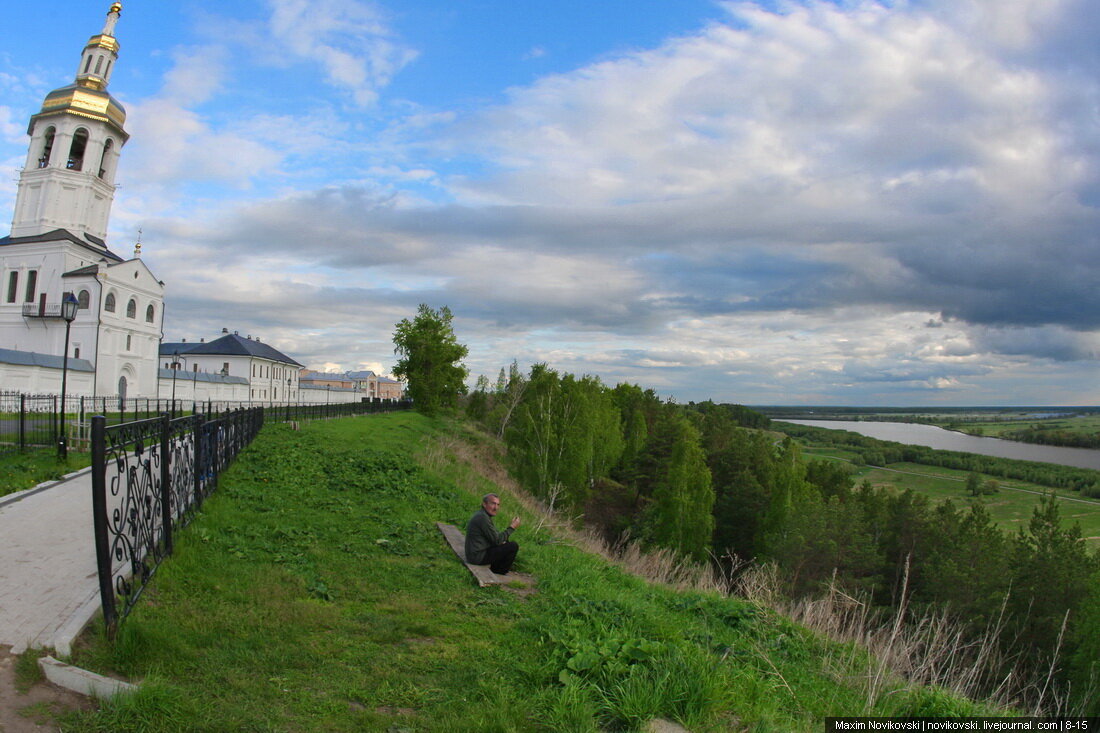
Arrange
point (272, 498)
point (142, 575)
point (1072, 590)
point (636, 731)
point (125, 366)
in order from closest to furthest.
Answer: point (636, 731), point (142, 575), point (272, 498), point (1072, 590), point (125, 366)

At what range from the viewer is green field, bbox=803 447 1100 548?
6694 cm

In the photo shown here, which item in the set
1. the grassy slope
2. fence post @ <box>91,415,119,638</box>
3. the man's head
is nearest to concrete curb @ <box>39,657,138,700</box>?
the grassy slope

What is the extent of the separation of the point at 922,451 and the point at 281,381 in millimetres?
101028

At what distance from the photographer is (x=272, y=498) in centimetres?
966

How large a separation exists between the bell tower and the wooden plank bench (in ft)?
169

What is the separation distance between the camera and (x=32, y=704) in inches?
141

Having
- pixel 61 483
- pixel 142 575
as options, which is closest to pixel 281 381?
pixel 61 483

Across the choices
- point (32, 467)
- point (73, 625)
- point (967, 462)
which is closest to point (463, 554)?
point (73, 625)

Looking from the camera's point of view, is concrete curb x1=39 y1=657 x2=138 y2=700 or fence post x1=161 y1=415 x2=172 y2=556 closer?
concrete curb x1=39 y1=657 x2=138 y2=700

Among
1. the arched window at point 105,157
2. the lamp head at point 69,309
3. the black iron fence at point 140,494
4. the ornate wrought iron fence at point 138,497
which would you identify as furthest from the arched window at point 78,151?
the ornate wrought iron fence at point 138,497

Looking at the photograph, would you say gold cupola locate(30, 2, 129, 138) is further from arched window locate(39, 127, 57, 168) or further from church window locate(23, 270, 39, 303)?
church window locate(23, 270, 39, 303)

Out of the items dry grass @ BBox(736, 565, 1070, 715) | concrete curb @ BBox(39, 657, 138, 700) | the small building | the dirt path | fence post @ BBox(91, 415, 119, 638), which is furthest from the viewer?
the small building

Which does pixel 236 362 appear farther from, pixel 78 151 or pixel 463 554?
pixel 463 554

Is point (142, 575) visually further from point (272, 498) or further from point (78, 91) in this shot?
point (78, 91)
